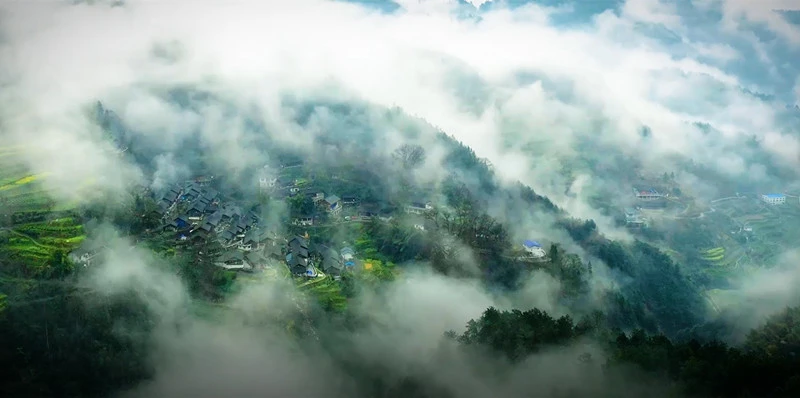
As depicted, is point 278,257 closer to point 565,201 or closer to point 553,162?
point 565,201

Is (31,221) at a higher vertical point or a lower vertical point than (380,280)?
higher

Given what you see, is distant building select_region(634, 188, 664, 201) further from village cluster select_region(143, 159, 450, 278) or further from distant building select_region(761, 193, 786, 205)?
village cluster select_region(143, 159, 450, 278)

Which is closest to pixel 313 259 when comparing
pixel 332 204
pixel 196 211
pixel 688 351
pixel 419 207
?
pixel 332 204

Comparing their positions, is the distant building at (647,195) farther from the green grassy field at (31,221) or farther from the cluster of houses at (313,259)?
the green grassy field at (31,221)

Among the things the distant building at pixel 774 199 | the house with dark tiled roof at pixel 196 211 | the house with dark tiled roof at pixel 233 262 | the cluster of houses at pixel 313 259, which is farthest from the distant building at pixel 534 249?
the distant building at pixel 774 199

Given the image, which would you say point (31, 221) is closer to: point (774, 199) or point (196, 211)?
point (196, 211)

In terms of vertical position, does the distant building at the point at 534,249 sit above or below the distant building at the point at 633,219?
above

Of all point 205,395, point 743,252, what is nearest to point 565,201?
point 743,252

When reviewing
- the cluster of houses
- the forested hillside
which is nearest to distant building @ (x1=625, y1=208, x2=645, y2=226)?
the forested hillside
